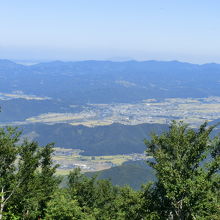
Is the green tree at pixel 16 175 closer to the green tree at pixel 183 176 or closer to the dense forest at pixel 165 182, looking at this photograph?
the dense forest at pixel 165 182

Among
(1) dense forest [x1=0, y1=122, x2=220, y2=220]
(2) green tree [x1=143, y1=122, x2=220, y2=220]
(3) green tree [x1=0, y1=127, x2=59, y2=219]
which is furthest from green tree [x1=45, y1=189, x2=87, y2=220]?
(2) green tree [x1=143, y1=122, x2=220, y2=220]

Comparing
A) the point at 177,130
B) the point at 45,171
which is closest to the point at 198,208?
the point at 177,130

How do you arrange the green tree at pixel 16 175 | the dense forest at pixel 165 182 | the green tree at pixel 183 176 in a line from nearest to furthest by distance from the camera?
the green tree at pixel 183 176 < the dense forest at pixel 165 182 < the green tree at pixel 16 175

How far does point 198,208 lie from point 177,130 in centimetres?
788

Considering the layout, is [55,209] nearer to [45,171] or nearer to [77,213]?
[77,213]

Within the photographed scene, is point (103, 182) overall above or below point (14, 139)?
below

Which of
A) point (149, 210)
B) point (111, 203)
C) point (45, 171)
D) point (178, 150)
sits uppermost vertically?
point (178, 150)

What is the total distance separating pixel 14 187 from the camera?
121 ft

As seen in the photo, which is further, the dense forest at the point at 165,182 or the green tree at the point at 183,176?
the dense forest at the point at 165,182

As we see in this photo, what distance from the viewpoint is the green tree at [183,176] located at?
3011 centimetres

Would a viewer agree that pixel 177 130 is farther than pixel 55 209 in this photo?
Yes

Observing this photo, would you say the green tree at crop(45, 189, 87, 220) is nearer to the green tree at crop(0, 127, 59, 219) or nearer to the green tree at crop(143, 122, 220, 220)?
the green tree at crop(0, 127, 59, 219)

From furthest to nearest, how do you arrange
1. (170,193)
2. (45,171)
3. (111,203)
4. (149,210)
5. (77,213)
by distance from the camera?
(111,203)
(45,171)
(149,210)
(77,213)
(170,193)

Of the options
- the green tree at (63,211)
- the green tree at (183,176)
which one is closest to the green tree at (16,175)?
the green tree at (63,211)
